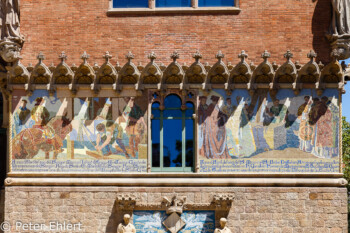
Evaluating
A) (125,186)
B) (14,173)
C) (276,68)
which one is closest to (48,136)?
(14,173)

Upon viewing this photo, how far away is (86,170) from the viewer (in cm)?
1655

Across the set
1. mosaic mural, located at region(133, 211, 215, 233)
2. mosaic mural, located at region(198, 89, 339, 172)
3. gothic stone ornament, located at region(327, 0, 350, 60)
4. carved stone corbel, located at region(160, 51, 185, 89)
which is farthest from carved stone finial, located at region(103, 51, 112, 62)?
gothic stone ornament, located at region(327, 0, 350, 60)

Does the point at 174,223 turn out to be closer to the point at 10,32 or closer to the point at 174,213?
the point at 174,213

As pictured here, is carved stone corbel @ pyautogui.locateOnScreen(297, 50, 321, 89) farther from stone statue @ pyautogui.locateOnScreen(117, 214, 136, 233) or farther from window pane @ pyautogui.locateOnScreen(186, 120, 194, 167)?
stone statue @ pyautogui.locateOnScreen(117, 214, 136, 233)

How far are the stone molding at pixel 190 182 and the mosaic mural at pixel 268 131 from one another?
30cm

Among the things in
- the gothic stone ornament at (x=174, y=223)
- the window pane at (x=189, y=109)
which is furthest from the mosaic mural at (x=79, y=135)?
the gothic stone ornament at (x=174, y=223)

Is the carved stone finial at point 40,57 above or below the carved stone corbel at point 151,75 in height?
above

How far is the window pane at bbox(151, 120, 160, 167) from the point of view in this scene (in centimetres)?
1664

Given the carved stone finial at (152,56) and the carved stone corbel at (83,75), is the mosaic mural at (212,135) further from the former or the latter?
the carved stone finial at (152,56)

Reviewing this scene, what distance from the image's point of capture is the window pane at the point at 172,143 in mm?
16641

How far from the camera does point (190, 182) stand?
1634 centimetres

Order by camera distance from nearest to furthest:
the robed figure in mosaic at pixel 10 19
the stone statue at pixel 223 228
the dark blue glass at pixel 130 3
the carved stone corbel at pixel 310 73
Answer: the stone statue at pixel 223 228 < the carved stone corbel at pixel 310 73 < the robed figure in mosaic at pixel 10 19 < the dark blue glass at pixel 130 3

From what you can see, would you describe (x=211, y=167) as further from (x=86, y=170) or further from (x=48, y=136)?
(x=48, y=136)

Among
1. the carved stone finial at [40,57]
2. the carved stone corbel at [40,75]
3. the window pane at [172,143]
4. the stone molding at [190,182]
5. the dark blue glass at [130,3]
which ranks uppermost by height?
the dark blue glass at [130,3]
